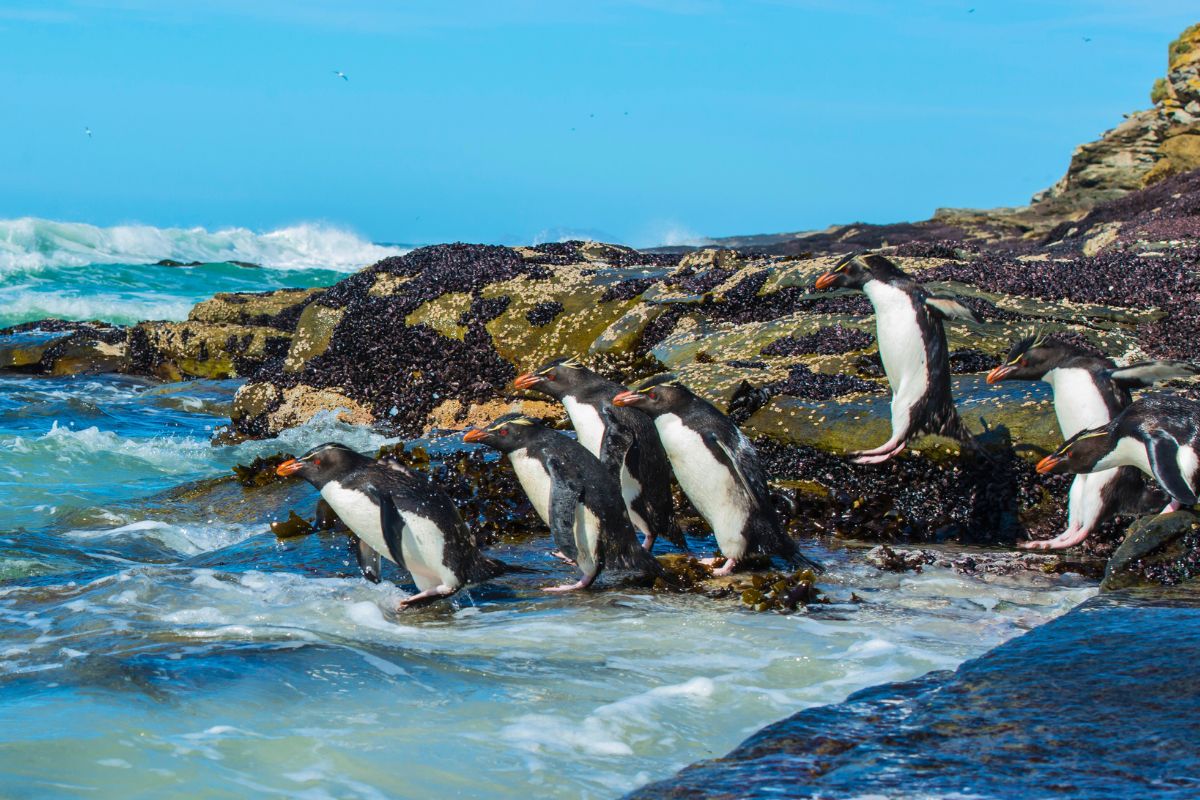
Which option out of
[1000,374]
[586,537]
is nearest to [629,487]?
[586,537]

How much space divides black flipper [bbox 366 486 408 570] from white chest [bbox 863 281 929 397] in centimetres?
387

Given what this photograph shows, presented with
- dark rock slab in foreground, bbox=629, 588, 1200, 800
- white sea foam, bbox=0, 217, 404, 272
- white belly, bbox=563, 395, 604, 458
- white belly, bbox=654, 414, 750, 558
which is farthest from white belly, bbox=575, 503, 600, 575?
white sea foam, bbox=0, 217, 404, 272

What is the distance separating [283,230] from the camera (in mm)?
67625

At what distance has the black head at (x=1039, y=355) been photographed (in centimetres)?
844

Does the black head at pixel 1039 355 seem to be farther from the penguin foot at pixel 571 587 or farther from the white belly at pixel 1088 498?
the penguin foot at pixel 571 587

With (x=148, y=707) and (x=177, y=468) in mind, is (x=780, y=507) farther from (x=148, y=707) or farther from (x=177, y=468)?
(x=177, y=468)

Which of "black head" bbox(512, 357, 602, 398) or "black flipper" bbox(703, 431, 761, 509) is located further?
"black head" bbox(512, 357, 602, 398)

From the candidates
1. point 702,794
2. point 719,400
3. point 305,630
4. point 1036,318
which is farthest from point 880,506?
point 702,794

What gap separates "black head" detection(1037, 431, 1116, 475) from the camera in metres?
7.38

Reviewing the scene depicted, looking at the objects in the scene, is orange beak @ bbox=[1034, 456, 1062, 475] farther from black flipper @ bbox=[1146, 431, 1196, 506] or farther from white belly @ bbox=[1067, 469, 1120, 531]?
black flipper @ bbox=[1146, 431, 1196, 506]

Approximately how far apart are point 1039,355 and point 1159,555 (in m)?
2.07

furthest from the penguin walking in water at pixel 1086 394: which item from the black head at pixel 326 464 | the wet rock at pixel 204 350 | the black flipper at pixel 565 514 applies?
the wet rock at pixel 204 350

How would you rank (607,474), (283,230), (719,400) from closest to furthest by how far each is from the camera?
1. (607,474)
2. (719,400)
3. (283,230)

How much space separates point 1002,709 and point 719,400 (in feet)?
17.1
